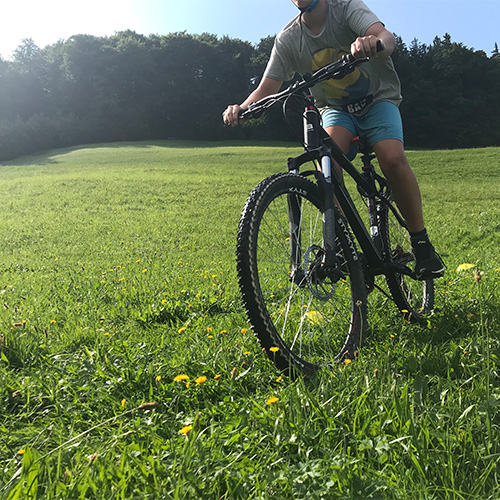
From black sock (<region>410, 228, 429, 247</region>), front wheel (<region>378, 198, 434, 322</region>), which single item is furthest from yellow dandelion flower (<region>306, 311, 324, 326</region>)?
black sock (<region>410, 228, 429, 247</region>)

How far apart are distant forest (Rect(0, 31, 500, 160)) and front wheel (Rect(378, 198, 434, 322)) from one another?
5158 cm

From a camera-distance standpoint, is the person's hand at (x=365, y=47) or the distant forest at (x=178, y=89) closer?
the person's hand at (x=365, y=47)

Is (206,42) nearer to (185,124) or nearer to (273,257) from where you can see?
(185,124)

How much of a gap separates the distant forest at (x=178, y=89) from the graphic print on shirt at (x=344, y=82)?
51783 millimetres

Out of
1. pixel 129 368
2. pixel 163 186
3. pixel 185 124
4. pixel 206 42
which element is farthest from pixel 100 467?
pixel 206 42

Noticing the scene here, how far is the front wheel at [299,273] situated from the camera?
1.97 meters

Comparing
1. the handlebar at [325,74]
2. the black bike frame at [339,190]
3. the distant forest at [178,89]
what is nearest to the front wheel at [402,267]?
the black bike frame at [339,190]

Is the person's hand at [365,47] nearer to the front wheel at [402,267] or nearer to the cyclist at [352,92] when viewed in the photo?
the cyclist at [352,92]

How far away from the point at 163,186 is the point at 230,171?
20.4 feet

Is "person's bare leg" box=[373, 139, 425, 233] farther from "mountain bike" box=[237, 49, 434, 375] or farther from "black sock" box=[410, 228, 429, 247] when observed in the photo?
"mountain bike" box=[237, 49, 434, 375]

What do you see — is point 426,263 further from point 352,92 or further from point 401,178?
point 352,92

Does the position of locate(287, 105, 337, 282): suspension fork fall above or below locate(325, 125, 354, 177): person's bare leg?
below

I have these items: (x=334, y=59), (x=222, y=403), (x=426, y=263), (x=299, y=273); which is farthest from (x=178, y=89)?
A: (x=222, y=403)

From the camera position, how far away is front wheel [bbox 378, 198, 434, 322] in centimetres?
304
